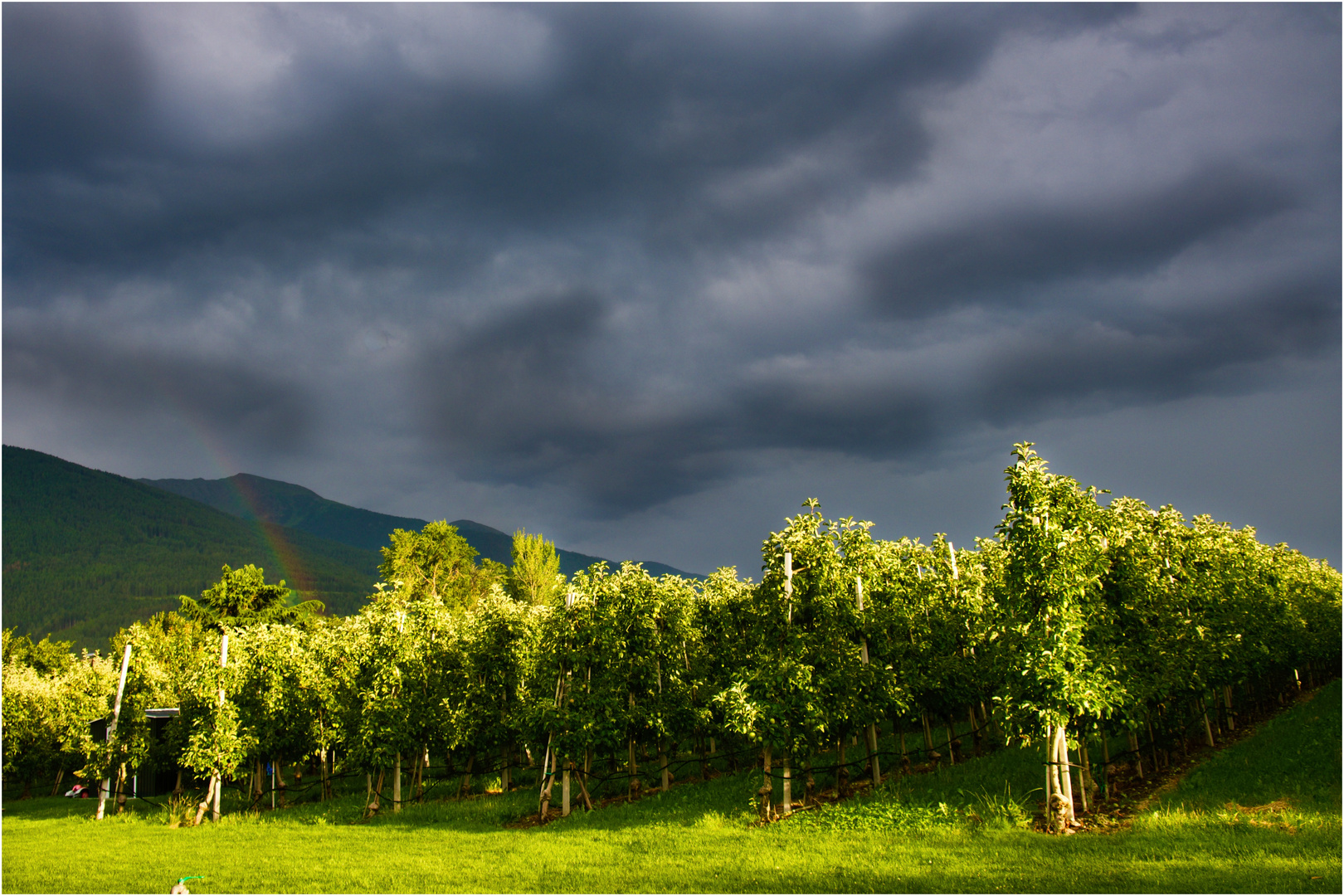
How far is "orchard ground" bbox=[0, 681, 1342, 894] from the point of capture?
1709cm

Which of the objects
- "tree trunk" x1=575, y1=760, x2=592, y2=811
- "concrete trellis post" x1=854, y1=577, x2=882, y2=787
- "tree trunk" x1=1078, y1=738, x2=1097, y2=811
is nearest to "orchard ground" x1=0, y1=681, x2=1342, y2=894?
"tree trunk" x1=1078, y1=738, x2=1097, y2=811

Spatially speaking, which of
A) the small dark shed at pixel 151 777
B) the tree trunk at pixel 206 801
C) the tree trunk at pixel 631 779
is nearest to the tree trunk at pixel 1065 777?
the tree trunk at pixel 631 779

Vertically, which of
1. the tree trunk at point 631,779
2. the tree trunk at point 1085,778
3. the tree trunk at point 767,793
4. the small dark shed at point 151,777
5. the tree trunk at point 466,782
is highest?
the tree trunk at point 1085,778

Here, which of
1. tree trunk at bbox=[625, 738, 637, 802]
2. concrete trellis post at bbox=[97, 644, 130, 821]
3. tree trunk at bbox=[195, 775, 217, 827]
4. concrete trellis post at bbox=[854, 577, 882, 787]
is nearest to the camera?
concrete trellis post at bbox=[854, 577, 882, 787]

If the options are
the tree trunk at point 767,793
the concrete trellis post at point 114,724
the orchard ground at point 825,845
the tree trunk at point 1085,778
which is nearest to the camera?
the orchard ground at point 825,845

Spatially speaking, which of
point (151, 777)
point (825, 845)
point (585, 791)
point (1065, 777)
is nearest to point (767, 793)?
point (825, 845)

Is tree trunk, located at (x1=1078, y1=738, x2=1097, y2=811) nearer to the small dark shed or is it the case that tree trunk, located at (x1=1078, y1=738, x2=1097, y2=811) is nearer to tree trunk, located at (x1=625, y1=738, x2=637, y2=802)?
tree trunk, located at (x1=625, y1=738, x2=637, y2=802)

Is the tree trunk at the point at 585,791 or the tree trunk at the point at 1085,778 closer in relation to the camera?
the tree trunk at the point at 1085,778

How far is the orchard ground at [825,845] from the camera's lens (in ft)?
56.1

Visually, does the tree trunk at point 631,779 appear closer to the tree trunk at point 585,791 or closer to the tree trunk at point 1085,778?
the tree trunk at point 585,791

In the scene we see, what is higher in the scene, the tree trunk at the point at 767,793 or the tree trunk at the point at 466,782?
the tree trunk at the point at 767,793

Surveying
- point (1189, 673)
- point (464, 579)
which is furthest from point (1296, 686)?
point (464, 579)

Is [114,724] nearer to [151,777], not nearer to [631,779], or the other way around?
[151,777]

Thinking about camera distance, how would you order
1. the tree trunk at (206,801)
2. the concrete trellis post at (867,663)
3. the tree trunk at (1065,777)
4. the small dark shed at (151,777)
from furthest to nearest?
the small dark shed at (151,777), the tree trunk at (206,801), the concrete trellis post at (867,663), the tree trunk at (1065,777)
